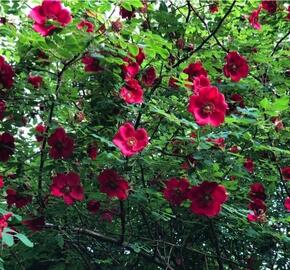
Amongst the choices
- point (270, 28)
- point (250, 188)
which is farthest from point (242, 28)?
point (250, 188)

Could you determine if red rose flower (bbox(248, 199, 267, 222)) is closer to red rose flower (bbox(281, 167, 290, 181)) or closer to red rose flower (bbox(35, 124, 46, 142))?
red rose flower (bbox(281, 167, 290, 181))

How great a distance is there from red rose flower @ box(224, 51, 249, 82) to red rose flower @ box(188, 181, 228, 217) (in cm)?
39

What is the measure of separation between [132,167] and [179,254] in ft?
1.89

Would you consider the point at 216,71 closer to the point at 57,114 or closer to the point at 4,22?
the point at 57,114

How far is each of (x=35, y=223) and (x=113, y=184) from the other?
36 cm

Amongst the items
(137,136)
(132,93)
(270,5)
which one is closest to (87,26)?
(132,93)

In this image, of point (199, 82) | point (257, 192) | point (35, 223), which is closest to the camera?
A: point (199, 82)

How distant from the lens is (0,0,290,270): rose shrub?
5.26 ft

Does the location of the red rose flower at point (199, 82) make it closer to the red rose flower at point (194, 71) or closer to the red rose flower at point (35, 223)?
the red rose flower at point (194, 71)

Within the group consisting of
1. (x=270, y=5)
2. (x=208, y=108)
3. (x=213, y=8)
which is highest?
(x=270, y=5)

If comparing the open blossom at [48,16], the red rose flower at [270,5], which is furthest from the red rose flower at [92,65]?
the red rose flower at [270,5]

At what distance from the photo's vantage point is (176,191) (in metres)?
1.78

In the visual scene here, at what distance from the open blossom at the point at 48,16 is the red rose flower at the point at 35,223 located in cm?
69

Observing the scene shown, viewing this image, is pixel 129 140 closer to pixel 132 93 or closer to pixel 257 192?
pixel 132 93
